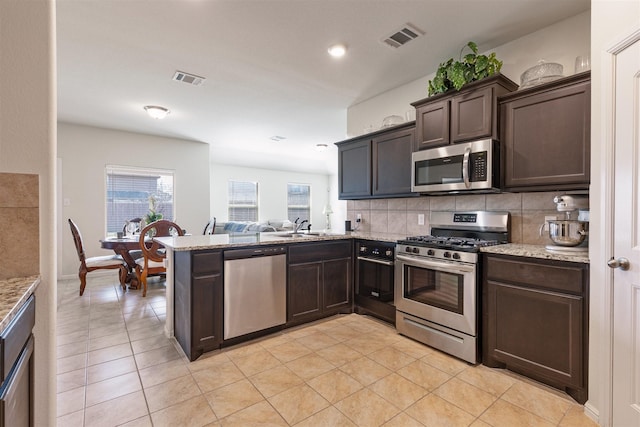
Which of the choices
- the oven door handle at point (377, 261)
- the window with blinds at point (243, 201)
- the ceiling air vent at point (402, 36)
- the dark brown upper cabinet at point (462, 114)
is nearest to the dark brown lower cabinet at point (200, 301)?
the oven door handle at point (377, 261)

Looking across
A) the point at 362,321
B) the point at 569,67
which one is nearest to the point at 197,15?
the point at 569,67

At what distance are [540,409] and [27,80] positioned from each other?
307cm

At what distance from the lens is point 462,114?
2619mm

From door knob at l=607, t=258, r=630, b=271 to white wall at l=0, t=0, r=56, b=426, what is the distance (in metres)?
2.69

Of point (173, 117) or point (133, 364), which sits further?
point (173, 117)

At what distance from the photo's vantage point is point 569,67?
7.79ft

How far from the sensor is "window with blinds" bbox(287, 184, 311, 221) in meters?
9.39

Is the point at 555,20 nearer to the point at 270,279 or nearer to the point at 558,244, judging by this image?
the point at 558,244

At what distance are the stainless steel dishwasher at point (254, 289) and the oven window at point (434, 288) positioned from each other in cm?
116

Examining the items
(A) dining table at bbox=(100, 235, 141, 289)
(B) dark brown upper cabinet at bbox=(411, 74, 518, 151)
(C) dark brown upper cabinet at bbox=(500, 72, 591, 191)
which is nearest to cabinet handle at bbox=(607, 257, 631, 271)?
(C) dark brown upper cabinet at bbox=(500, 72, 591, 191)

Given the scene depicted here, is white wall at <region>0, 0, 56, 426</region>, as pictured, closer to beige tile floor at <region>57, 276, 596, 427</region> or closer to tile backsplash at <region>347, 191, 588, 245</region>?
beige tile floor at <region>57, 276, 596, 427</region>

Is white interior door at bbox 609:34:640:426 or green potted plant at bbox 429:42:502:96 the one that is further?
green potted plant at bbox 429:42:502:96

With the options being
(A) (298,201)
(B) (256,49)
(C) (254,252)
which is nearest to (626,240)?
(C) (254,252)

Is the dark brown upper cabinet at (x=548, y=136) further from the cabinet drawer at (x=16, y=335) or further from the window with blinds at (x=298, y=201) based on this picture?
the window with blinds at (x=298, y=201)
